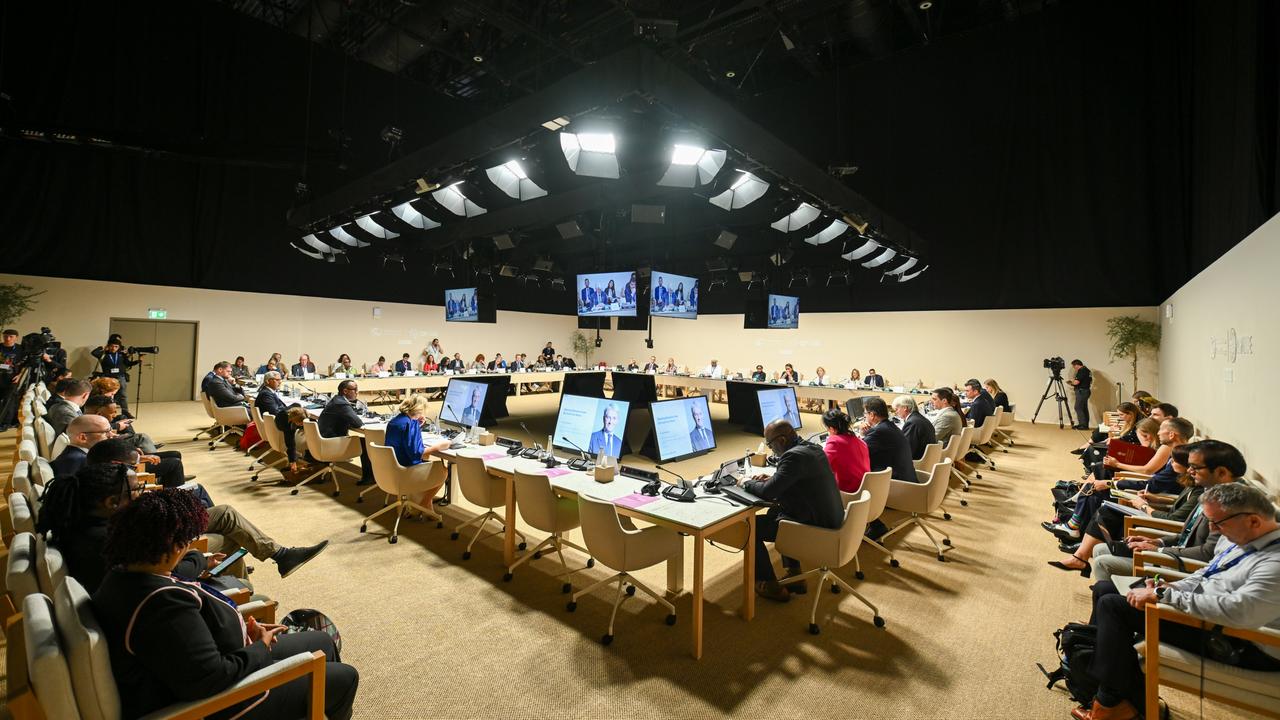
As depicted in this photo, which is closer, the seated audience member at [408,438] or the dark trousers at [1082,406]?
the seated audience member at [408,438]

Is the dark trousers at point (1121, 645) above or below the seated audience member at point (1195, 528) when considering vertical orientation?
below

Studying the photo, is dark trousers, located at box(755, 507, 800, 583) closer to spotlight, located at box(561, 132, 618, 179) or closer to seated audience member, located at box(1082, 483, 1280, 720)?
seated audience member, located at box(1082, 483, 1280, 720)

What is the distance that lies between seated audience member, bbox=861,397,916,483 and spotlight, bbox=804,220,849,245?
3.93 meters

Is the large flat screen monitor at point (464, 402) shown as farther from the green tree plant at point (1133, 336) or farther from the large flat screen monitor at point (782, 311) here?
the green tree plant at point (1133, 336)

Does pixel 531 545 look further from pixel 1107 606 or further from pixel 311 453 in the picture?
pixel 1107 606

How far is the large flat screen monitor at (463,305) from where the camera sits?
39.5ft

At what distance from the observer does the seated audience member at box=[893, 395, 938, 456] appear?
5.30m

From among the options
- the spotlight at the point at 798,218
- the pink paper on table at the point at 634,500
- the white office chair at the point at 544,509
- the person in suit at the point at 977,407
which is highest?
the spotlight at the point at 798,218

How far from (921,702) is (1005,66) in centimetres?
1295

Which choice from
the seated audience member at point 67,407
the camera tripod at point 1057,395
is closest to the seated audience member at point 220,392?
the seated audience member at point 67,407

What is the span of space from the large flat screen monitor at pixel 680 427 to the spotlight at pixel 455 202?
10.6ft

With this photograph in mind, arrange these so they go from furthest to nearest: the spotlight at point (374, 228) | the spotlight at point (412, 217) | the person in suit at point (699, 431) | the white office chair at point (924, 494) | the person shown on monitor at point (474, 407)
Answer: the spotlight at point (374, 228) < the person shown on monitor at point (474, 407) < the spotlight at point (412, 217) < the person in suit at point (699, 431) < the white office chair at point (924, 494)

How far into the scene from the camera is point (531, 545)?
170 inches

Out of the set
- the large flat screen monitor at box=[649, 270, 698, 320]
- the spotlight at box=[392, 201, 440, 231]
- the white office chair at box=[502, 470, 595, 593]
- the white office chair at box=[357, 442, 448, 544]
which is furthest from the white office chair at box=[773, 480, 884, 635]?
the large flat screen monitor at box=[649, 270, 698, 320]
